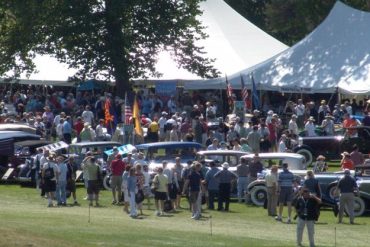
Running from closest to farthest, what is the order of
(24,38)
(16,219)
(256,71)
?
1. (16,219)
2. (256,71)
3. (24,38)

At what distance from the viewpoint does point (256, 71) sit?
53.0m

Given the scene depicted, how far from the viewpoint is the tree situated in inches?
2188

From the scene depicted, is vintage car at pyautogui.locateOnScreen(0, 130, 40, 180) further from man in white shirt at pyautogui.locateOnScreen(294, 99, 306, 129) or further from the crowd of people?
man in white shirt at pyautogui.locateOnScreen(294, 99, 306, 129)

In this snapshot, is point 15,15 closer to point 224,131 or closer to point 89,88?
point 89,88

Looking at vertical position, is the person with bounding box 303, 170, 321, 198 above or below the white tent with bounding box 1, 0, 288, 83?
below

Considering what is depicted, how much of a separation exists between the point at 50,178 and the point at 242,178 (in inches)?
220

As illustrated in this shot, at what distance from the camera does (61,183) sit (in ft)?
122

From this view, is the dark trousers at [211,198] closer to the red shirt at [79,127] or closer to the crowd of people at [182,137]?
the crowd of people at [182,137]

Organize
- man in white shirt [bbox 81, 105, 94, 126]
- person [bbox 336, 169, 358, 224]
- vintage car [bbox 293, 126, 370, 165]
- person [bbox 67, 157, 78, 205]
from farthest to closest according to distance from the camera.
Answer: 1. man in white shirt [bbox 81, 105, 94, 126]
2. vintage car [bbox 293, 126, 370, 165]
3. person [bbox 67, 157, 78, 205]
4. person [bbox 336, 169, 358, 224]

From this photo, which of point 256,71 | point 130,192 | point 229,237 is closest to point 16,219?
point 130,192

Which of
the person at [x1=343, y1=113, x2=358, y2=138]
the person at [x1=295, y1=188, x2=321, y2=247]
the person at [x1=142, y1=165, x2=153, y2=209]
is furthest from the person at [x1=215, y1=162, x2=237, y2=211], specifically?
the person at [x1=343, y1=113, x2=358, y2=138]

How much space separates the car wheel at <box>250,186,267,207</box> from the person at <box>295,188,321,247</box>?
8152mm

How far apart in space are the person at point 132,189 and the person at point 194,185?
156 centimetres

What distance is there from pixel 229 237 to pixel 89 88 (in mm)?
30451
